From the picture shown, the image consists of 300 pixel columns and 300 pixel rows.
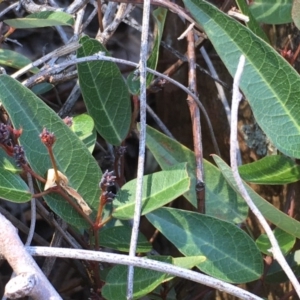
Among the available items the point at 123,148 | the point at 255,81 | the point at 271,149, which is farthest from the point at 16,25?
the point at 271,149

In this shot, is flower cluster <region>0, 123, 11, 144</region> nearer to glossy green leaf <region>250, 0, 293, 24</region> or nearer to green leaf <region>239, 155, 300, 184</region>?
green leaf <region>239, 155, 300, 184</region>

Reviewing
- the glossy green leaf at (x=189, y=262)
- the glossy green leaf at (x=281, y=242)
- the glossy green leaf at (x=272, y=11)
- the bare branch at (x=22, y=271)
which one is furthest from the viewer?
the glossy green leaf at (x=272, y=11)

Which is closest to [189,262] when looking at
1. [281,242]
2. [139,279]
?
[139,279]

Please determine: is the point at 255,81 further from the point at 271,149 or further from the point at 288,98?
the point at 271,149

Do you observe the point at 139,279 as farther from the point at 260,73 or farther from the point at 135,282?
the point at 260,73

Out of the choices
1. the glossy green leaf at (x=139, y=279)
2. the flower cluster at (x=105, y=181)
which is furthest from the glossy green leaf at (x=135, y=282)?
the flower cluster at (x=105, y=181)

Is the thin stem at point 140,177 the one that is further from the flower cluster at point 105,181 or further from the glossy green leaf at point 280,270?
the glossy green leaf at point 280,270

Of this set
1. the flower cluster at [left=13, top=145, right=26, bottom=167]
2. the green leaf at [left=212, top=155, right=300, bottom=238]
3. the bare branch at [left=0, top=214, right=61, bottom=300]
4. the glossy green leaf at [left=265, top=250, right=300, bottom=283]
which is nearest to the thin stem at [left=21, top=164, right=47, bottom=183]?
the flower cluster at [left=13, top=145, right=26, bottom=167]
